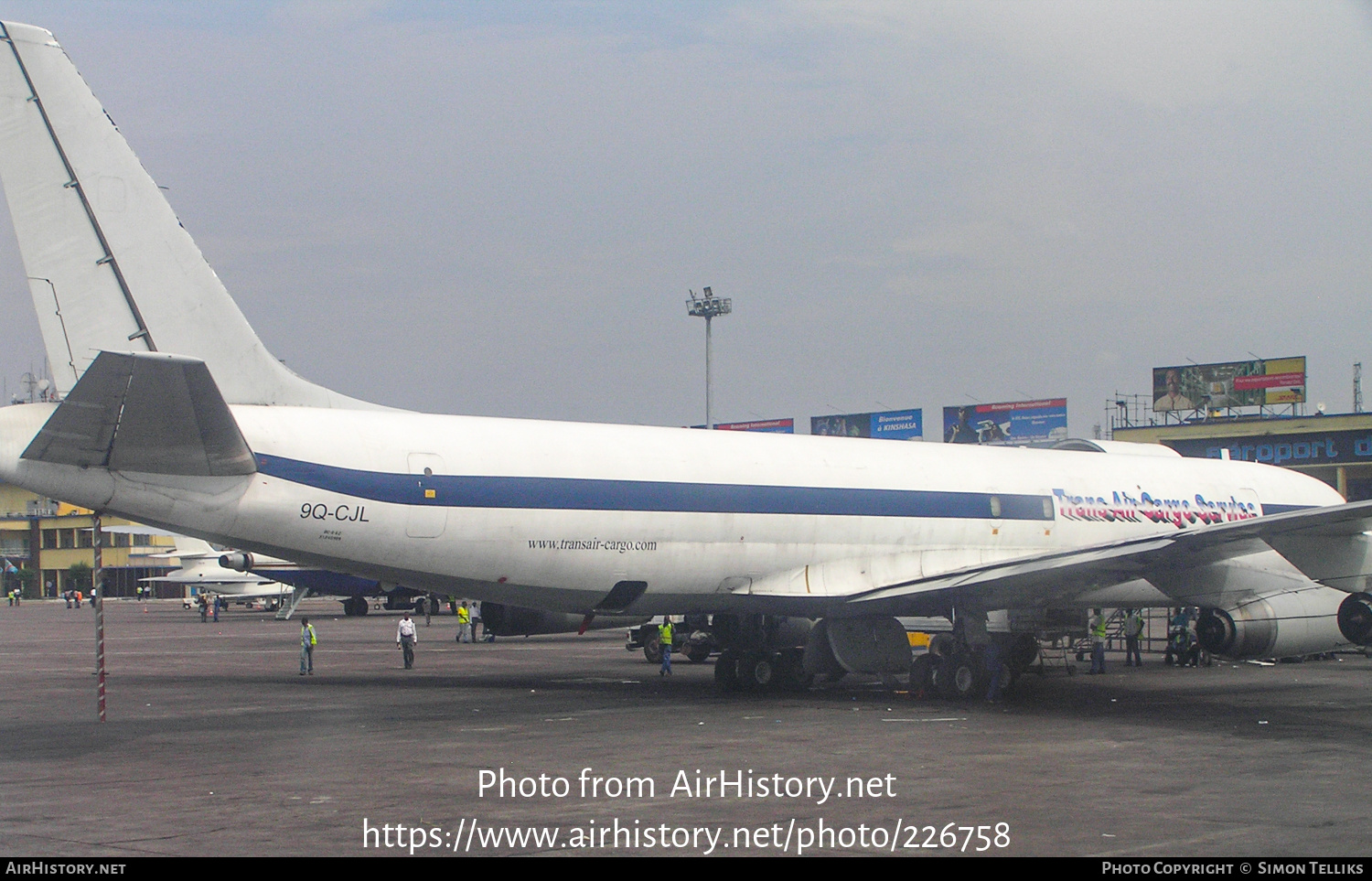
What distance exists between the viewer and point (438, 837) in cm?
1007

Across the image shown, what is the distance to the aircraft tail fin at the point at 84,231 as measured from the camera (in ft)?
55.9

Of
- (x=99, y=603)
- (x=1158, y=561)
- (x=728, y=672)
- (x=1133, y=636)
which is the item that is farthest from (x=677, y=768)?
(x=1133, y=636)

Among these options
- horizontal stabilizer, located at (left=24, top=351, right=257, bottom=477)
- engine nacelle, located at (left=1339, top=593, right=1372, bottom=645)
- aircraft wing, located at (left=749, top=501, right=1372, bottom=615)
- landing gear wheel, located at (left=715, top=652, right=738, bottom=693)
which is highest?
horizontal stabilizer, located at (left=24, top=351, right=257, bottom=477)

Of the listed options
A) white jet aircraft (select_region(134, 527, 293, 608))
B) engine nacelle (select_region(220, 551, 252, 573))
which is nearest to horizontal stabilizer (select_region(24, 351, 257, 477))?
engine nacelle (select_region(220, 551, 252, 573))

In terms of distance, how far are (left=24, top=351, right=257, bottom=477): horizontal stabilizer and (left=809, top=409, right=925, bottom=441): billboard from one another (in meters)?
65.1

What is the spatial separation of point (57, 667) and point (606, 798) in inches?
928

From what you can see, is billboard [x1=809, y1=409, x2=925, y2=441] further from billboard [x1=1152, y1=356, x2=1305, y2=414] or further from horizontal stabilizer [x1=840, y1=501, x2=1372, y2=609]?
horizontal stabilizer [x1=840, y1=501, x2=1372, y2=609]

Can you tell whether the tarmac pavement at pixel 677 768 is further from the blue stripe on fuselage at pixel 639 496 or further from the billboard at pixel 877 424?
the billboard at pixel 877 424

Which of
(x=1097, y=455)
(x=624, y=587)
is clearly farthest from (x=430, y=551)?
(x=1097, y=455)

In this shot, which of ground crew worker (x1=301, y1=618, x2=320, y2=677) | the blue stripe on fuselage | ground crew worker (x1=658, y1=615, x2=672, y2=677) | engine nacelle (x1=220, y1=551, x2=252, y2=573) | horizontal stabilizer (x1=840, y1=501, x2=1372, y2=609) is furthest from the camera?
engine nacelle (x1=220, y1=551, x2=252, y2=573)

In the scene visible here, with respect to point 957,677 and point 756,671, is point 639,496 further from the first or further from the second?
point 957,677

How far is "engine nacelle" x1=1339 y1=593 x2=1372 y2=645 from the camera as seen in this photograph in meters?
18.9

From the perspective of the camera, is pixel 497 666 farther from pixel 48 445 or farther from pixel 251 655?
pixel 48 445

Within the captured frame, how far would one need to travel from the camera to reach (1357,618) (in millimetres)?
18938
